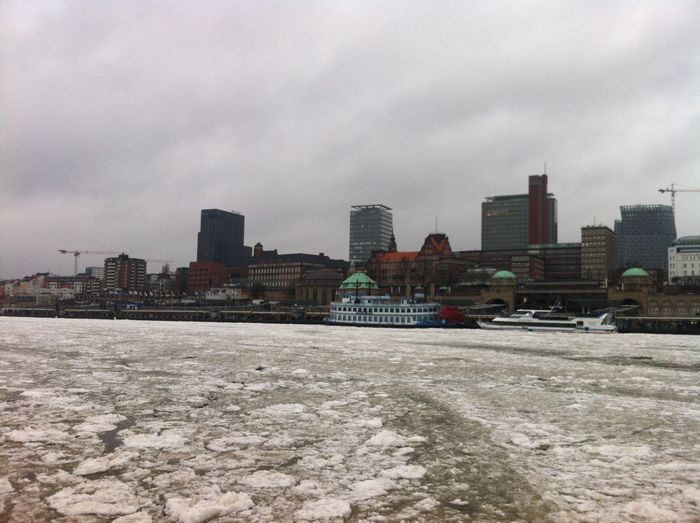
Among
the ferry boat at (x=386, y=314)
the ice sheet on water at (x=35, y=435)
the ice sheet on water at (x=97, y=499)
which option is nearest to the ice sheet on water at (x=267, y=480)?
the ice sheet on water at (x=97, y=499)

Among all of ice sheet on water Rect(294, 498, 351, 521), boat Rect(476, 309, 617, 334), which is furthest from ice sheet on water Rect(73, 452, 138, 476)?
boat Rect(476, 309, 617, 334)

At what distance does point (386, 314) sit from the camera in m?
94.6

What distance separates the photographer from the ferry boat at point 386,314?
93500 millimetres

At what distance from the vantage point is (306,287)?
7667 inches

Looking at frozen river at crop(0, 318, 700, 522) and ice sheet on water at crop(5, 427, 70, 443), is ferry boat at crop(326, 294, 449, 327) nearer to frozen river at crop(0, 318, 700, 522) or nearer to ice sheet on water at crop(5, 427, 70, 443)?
frozen river at crop(0, 318, 700, 522)

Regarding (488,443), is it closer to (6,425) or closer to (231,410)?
(231,410)

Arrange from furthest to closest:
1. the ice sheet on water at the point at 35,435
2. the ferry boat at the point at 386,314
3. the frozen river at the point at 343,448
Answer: the ferry boat at the point at 386,314 → the ice sheet on water at the point at 35,435 → the frozen river at the point at 343,448

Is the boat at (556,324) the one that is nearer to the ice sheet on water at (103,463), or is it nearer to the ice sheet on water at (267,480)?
the ice sheet on water at (267,480)

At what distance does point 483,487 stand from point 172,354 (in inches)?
1167

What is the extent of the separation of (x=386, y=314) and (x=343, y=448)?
A: 3270 inches

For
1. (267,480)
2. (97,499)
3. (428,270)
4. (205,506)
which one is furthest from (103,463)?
(428,270)

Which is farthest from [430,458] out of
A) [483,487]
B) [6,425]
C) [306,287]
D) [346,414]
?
[306,287]

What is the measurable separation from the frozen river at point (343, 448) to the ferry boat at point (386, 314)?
6921cm

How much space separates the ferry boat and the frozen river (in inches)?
2725
